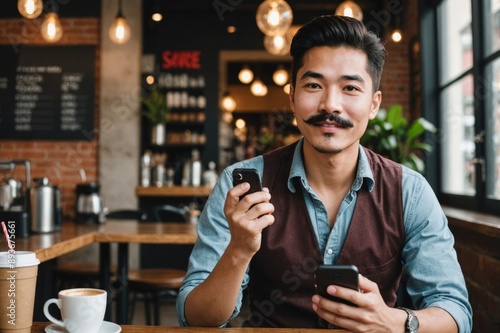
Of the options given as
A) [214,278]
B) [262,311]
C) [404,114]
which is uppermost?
[404,114]

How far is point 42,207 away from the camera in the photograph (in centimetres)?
301

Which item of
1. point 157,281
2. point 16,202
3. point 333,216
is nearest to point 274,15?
point 157,281

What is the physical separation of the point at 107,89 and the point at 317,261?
15.8ft

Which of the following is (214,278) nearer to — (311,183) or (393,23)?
(311,183)

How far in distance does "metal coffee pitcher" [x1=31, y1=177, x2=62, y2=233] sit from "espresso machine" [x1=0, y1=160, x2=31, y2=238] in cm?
4

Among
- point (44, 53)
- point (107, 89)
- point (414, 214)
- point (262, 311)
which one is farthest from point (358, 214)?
point (44, 53)

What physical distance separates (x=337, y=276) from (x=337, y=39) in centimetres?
69

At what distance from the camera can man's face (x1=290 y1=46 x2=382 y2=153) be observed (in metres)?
1.41

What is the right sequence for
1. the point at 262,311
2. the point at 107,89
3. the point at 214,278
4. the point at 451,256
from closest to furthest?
the point at 214,278 → the point at 451,256 → the point at 262,311 → the point at 107,89

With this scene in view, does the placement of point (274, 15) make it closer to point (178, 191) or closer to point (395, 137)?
point (395, 137)

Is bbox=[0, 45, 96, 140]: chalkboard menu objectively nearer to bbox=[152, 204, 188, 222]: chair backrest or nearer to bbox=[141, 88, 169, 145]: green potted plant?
bbox=[141, 88, 169, 145]: green potted plant

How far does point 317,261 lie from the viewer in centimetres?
146

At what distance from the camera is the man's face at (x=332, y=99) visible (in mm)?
1413

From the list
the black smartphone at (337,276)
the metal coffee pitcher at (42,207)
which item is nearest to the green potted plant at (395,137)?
the metal coffee pitcher at (42,207)
